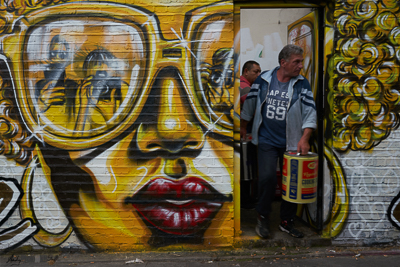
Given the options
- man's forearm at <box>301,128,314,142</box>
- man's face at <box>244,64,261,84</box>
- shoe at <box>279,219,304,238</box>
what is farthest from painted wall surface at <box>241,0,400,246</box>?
man's face at <box>244,64,261,84</box>

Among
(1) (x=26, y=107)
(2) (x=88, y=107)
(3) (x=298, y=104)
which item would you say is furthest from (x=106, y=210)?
(3) (x=298, y=104)

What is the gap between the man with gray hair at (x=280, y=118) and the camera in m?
3.57

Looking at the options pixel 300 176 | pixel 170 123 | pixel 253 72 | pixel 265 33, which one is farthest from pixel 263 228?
pixel 265 33

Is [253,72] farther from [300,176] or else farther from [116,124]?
[116,124]

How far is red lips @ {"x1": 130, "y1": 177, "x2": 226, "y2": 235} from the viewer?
140 inches

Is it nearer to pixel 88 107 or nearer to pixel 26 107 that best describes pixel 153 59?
pixel 88 107

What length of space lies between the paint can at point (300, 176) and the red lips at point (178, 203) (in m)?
0.75

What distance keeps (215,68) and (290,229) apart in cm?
203

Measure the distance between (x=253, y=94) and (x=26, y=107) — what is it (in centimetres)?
254

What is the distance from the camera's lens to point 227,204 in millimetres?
3582

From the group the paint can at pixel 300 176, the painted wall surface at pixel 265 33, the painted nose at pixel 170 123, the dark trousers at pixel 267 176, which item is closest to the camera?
the paint can at pixel 300 176

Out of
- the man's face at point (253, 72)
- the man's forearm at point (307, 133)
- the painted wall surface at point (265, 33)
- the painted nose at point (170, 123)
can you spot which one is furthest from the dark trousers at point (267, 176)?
the painted wall surface at point (265, 33)

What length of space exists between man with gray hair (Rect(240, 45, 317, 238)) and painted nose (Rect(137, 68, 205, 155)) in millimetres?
738

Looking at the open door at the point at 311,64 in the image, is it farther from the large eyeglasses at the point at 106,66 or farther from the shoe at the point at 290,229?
the large eyeglasses at the point at 106,66
